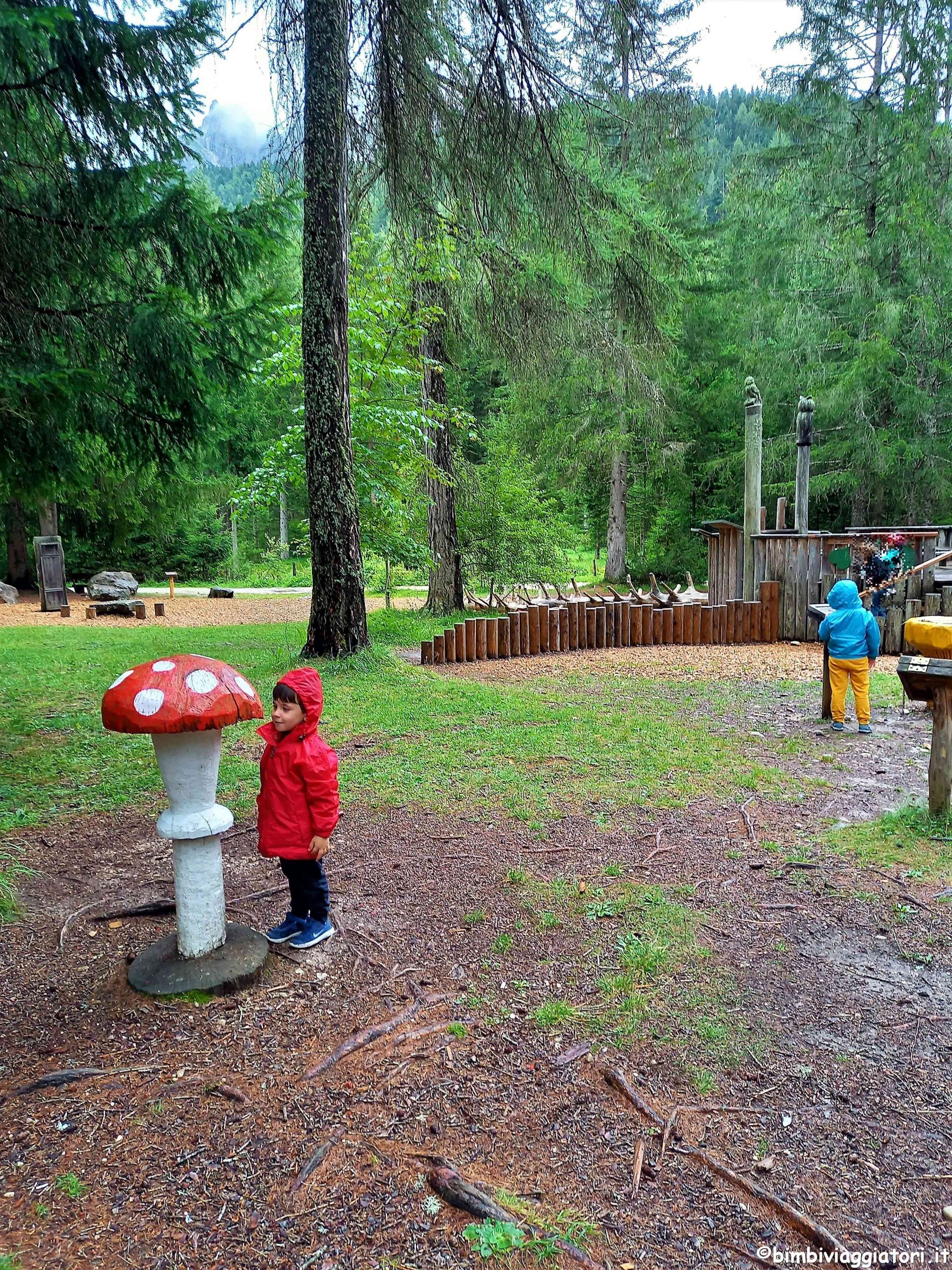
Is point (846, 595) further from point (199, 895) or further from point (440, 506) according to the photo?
point (440, 506)

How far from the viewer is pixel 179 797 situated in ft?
9.66

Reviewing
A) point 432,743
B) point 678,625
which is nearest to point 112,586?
point 678,625

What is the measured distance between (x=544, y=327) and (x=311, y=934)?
950 cm

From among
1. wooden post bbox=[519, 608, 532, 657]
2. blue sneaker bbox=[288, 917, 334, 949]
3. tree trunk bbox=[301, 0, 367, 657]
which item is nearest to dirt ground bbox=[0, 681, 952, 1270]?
blue sneaker bbox=[288, 917, 334, 949]

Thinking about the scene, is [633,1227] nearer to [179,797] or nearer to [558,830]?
[179,797]

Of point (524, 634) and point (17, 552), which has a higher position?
point (17, 552)

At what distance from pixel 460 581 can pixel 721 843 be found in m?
10.8

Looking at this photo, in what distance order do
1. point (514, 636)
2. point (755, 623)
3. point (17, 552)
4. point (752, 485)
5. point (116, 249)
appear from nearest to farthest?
1. point (116, 249)
2. point (514, 636)
3. point (755, 623)
4. point (752, 485)
5. point (17, 552)

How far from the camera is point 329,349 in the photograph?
8.58 metres

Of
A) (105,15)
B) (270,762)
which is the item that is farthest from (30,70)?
(270,762)

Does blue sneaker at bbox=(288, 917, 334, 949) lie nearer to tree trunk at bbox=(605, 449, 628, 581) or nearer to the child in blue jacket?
the child in blue jacket

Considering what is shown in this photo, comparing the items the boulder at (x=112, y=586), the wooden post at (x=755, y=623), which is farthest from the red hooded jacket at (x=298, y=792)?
the boulder at (x=112, y=586)

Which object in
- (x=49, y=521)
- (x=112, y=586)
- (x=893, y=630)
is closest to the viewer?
(x=893, y=630)

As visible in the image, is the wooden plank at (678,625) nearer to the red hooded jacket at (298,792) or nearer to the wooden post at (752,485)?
the wooden post at (752,485)
